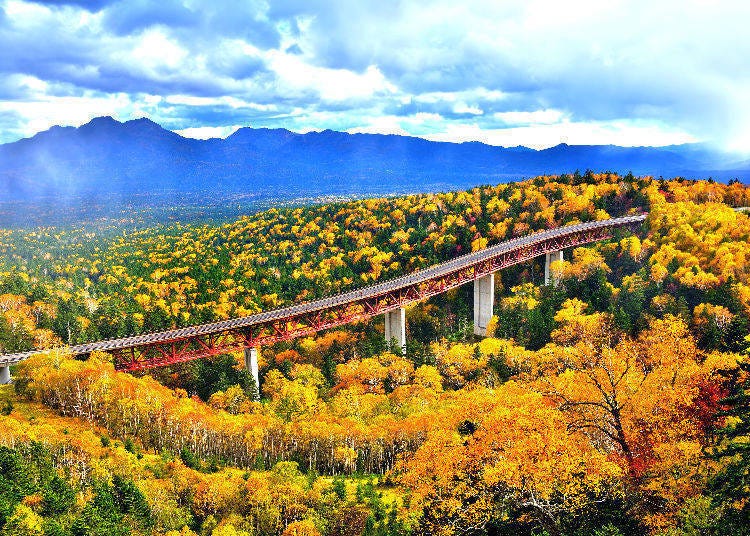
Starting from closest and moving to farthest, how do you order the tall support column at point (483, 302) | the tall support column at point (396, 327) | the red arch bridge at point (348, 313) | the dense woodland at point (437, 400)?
the dense woodland at point (437, 400) < the red arch bridge at point (348, 313) < the tall support column at point (396, 327) < the tall support column at point (483, 302)

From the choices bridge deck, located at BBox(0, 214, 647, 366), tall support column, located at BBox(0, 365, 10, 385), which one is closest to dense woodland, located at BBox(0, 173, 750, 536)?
tall support column, located at BBox(0, 365, 10, 385)

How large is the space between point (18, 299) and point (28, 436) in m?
75.2

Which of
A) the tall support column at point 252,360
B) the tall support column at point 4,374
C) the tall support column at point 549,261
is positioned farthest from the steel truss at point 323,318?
the tall support column at point 4,374

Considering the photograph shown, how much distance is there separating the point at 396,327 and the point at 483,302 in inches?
707

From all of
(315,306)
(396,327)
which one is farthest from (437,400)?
(396,327)

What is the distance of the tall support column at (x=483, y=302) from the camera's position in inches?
3792

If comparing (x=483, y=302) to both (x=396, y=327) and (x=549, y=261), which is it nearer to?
(x=549, y=261)

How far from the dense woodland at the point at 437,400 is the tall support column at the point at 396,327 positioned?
424 centimetres

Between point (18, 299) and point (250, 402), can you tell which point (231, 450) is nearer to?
point (250, 402)

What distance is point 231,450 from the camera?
2108 inches

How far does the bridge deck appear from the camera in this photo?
68.4m

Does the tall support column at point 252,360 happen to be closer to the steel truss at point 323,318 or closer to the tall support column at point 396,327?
the steel truss at point 323,318

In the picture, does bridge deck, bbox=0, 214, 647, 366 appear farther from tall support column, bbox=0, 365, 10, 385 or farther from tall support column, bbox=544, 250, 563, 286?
tall support column, bbox=544, 250, 563, 286

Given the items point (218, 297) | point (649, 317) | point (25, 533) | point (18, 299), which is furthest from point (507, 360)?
point (18, 299)
